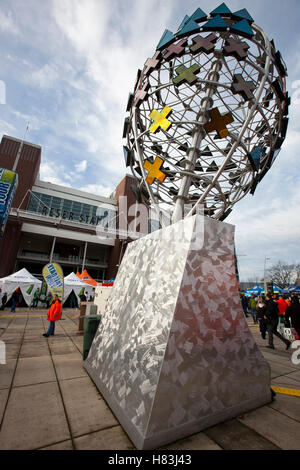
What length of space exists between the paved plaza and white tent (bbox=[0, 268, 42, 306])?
49.6 ft

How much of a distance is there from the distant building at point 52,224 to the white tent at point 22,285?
1158cm

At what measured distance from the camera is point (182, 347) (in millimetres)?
2680

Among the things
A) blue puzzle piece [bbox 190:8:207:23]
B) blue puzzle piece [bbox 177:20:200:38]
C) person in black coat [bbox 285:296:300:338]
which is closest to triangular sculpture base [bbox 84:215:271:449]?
blue puzzle piece [bbox 177:20:200:38]

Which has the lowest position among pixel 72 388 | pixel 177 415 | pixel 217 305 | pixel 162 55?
pixel 72 388

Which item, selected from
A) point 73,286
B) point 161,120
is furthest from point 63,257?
point 161,120

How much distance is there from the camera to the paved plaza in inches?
88.7

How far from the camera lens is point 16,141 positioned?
32.3 m

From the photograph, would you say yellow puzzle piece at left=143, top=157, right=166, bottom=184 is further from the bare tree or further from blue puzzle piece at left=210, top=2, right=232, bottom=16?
the bare tree

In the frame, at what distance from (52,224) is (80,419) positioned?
30.8m

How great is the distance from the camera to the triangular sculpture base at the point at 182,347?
7.84 ft

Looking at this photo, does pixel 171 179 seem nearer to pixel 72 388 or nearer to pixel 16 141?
pixel 72 388
